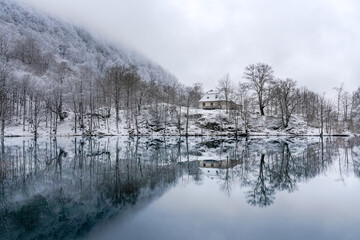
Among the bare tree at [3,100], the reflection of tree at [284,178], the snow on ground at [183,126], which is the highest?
the bare tree at [3,100]

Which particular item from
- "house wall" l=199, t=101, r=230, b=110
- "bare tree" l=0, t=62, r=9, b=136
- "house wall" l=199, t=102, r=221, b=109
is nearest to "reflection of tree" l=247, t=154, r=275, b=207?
"bare tree" l=0, t=62, r=9, b=136

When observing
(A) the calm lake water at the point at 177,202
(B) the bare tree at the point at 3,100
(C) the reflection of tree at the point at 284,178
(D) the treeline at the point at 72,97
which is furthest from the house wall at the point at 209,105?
(A) the calm lake water at the point at 177,202

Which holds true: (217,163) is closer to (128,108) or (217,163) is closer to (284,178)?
(284,178)

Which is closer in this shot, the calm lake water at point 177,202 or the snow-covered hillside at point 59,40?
the calm lake water at point 177,202

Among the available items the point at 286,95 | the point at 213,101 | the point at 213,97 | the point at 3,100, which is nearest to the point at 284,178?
the point at 3,100

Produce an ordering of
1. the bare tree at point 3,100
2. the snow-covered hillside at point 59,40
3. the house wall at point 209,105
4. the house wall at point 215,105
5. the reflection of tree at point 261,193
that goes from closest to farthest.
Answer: the reflection of tree at point 261,193
the bare tree at point 3,100
the house wall at point 215,105
the house wall at point 209,105
the snow-covered hillside at point 59,40

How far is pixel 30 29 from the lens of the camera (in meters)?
112

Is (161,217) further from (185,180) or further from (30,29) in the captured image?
(30,29)

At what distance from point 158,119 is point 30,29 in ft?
292

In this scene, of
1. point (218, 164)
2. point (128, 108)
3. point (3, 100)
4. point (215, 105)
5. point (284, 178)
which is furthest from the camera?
point (215, 105)

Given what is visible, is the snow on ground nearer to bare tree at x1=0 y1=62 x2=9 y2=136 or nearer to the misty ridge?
the misty ridge

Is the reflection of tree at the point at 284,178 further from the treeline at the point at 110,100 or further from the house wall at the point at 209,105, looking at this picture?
the house wall at the point at 209,105

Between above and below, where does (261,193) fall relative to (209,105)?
below

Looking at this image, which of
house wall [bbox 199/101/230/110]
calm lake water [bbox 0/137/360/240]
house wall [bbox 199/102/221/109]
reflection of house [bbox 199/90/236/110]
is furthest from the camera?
house wall [bbox 199/102/221/109]
